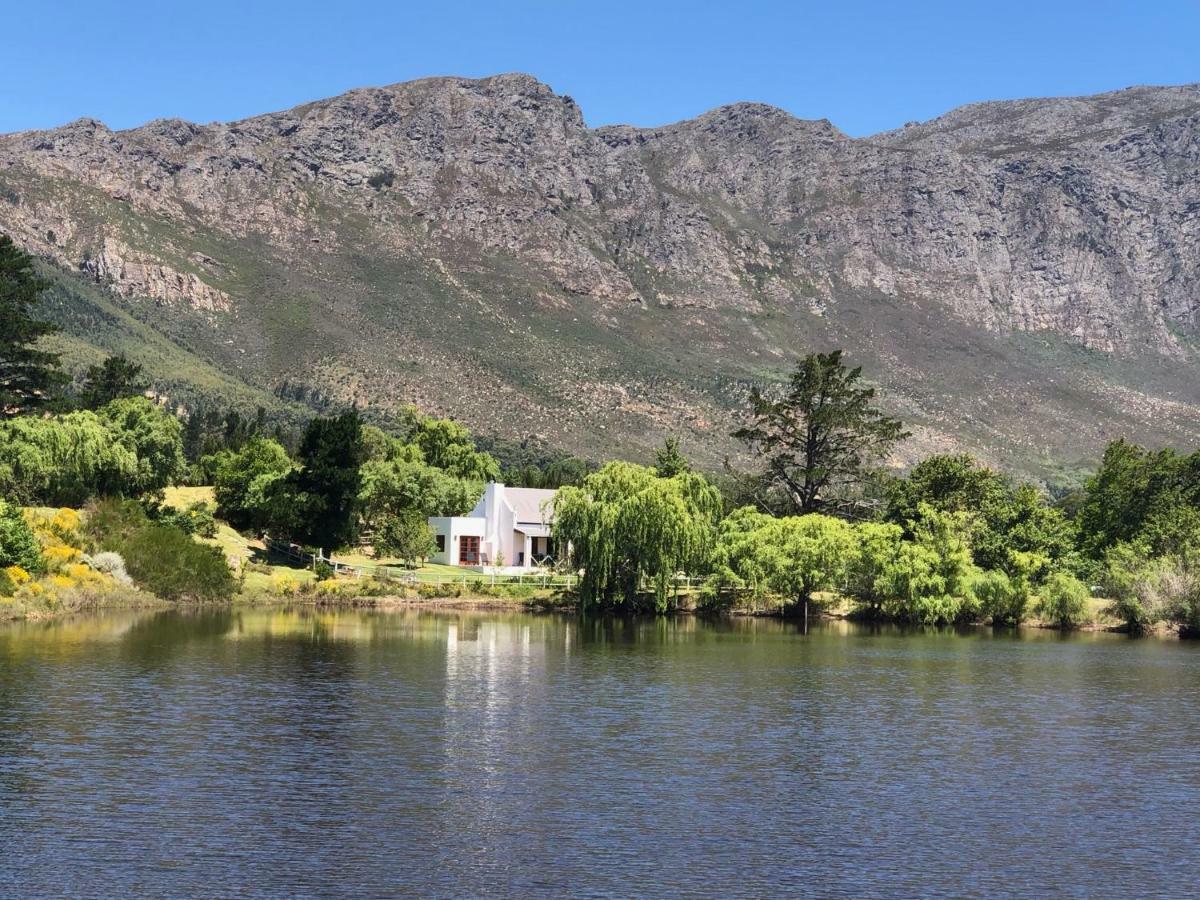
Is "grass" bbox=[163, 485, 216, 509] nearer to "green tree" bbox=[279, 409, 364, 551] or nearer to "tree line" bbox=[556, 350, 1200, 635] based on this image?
"green tree" bbox=[279, 409, 364, 551]

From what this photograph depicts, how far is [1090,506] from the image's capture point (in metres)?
99.6

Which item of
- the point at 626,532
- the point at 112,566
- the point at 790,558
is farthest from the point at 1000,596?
the point at 112,566

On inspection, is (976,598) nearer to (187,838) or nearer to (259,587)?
(259,587)

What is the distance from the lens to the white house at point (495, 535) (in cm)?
9681

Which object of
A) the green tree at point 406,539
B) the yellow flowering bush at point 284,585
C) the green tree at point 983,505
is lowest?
the yellow flowering bush at point 284,585

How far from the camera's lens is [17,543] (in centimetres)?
6200

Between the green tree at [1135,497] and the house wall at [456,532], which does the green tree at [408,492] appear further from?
the green tree at [1135,497]

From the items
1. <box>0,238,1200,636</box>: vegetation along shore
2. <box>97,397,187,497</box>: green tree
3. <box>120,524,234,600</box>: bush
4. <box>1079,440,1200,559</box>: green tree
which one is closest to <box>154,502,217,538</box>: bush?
<box>0,238,1200,636</box>: vegetation along shore

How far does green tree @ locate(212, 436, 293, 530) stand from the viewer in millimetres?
87875

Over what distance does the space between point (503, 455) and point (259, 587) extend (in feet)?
358

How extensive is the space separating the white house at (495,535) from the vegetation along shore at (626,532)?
2.74 metres

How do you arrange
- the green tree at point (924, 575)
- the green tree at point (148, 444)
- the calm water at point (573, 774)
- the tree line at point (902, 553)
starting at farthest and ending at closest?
the green tree at point (148, 444)
the green tree at point (924, 575)
the tree line at point (902, 553)
the calm water at point (573, 774)

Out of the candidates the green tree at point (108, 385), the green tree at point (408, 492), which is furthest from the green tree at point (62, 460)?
the green tree at point (108, 385)

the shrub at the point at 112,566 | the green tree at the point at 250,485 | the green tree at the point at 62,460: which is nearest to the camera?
the shrub at the point at 112,566
